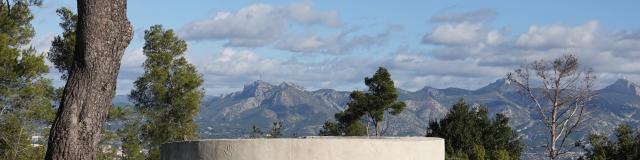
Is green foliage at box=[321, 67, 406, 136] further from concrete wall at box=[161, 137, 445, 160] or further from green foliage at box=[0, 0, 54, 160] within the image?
concrete wall at box=[161, 137, 445, 160]

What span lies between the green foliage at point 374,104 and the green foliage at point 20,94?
24.7 metres

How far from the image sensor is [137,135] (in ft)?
134

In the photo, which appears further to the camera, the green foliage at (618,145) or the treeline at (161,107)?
the green foliage at (618,145)

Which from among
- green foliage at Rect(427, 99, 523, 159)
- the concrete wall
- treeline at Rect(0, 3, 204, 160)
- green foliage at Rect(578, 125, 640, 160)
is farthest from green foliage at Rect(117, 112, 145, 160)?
the concrete wall

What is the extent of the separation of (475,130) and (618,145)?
16.7m

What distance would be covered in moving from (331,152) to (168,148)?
2.54 metres

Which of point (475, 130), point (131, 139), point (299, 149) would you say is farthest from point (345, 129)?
point (299, 149)

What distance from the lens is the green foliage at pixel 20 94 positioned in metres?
27.6

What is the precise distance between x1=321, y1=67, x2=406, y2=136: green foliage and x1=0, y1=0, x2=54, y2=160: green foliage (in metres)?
24.7

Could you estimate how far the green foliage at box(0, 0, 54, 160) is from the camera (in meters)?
27.6

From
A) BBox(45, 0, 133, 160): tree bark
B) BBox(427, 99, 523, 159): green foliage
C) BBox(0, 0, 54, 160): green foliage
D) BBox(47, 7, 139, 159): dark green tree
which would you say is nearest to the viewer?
BBox(45, 0, 133, 160): tree bark

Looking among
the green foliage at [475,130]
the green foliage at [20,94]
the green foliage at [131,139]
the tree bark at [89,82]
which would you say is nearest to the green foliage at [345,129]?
the green foliage at [475,130]

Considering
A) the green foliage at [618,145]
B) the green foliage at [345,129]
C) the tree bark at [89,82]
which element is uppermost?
the tree bark at [89,82]

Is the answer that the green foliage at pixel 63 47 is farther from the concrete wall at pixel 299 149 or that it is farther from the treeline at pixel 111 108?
the concrete wall at pixel 299 149
